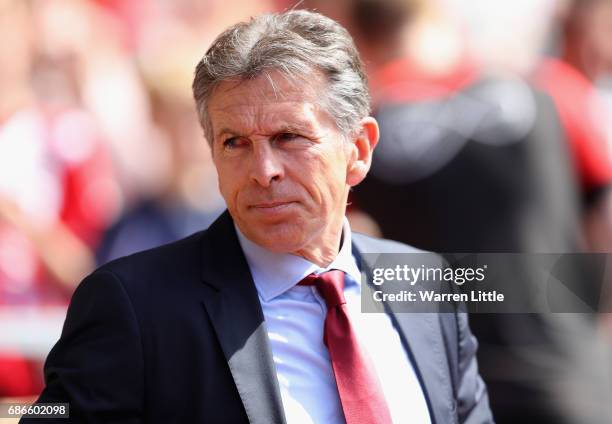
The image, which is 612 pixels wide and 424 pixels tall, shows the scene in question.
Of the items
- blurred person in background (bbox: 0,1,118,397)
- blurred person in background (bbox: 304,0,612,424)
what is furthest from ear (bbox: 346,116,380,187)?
blurred person in background (bbox: 0,1,118,397)

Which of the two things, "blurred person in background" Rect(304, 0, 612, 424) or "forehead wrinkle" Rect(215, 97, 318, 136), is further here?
"blurred person in background" Rect(304, 0, 612, 424)

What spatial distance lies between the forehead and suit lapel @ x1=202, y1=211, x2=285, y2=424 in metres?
0.27

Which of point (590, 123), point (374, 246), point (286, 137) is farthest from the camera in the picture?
point (590, 123)

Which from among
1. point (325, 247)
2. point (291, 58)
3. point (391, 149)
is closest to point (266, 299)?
point (325, 247)

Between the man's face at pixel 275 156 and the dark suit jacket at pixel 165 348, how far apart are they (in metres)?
0.14

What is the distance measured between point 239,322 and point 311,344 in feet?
0.57

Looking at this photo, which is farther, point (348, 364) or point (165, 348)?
point (348, 364)

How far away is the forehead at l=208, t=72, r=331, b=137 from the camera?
6.27 ft

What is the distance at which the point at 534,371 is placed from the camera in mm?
2961

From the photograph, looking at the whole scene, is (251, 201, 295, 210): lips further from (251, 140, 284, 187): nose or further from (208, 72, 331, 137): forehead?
(208, 72, 331, 137): forehead

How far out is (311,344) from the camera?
6.54ft

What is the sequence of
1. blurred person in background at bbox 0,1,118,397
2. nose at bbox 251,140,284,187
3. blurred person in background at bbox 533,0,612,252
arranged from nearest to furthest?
nose at bbox 251,140,284,187 → blurred person in background at bbox 533,0,612,252 → blurred person in background at bbox 0,1,118,397

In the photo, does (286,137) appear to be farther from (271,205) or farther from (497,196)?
(497,196)

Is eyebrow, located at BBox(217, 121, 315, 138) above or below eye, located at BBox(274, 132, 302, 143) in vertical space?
above
